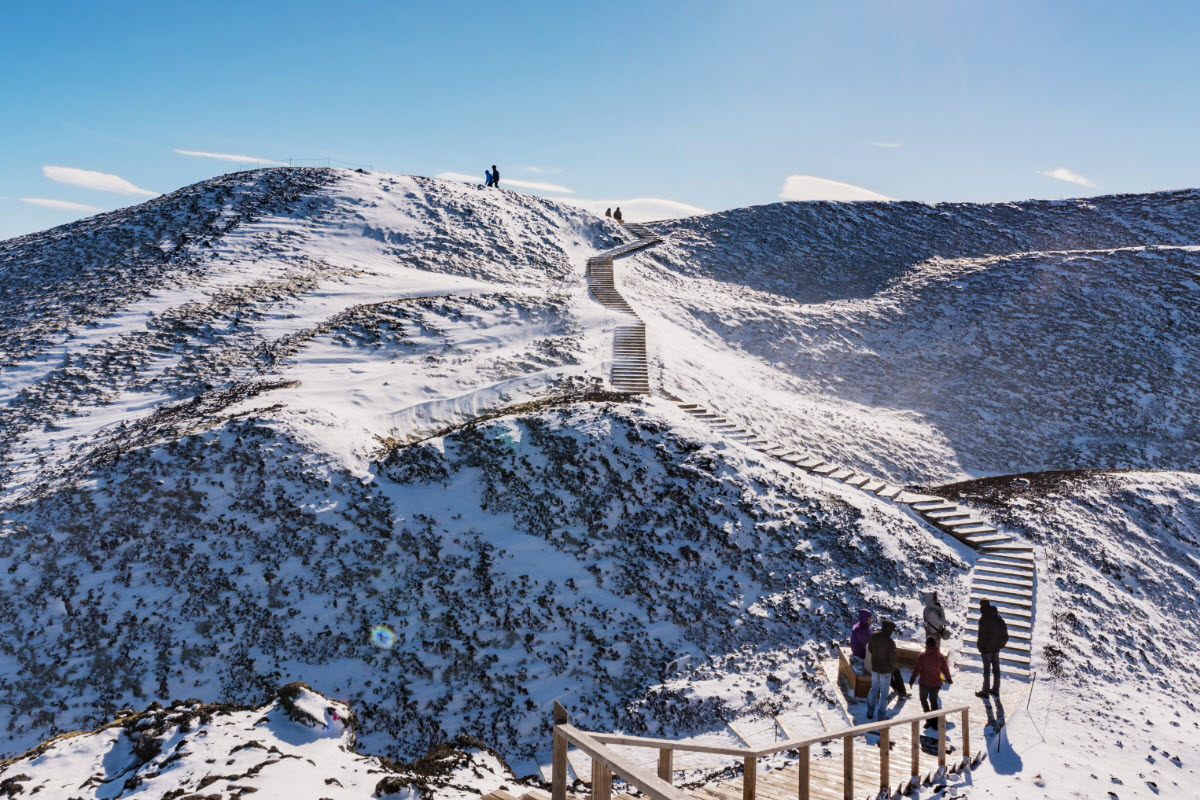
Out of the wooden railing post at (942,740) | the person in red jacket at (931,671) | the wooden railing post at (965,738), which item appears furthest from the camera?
the person in red jacket at (931,671)

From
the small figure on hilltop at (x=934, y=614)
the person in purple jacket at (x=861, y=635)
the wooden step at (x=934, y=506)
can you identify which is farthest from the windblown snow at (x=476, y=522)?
the small figure on hilltop at (x=934, y=614)

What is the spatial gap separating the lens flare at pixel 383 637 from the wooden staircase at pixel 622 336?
39.0 feet

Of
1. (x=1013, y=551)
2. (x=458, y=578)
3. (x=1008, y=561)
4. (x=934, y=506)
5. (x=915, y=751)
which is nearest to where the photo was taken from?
(x=915, y=751)

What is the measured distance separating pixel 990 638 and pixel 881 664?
2.66 m

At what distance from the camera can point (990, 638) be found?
39.1ft

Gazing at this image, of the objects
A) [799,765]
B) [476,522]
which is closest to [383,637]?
[476,522]

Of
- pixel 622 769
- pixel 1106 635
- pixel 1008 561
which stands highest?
pixel 622 769

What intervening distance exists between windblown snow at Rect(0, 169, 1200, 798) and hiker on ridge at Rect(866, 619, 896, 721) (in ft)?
5.96

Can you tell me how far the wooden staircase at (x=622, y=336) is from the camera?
79.7 ft

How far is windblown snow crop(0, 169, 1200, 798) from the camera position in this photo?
1223cm

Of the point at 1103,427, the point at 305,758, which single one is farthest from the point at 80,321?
the point at 1103,427

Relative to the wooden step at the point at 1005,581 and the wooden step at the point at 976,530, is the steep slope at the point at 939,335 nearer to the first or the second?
the wooden step at the point at 976,530

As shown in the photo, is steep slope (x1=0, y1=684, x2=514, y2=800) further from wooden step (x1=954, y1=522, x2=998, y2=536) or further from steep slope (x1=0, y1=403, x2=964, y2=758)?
wooden step (x1=954, y1=522, x2=998, y2=536)

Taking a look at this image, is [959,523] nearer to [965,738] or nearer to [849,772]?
[965,738]
